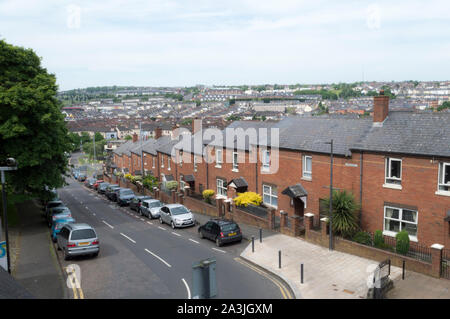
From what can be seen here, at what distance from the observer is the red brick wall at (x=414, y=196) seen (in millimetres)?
18906

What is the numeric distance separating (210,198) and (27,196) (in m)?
14.0

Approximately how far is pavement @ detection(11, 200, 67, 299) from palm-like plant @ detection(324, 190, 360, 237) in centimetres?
1323

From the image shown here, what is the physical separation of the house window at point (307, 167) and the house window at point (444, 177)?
810cm

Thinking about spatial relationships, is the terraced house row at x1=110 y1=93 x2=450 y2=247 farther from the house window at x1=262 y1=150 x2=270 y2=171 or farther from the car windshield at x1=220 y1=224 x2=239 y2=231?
the car windshield at x1=220 y1=224 x2=239 y2=231

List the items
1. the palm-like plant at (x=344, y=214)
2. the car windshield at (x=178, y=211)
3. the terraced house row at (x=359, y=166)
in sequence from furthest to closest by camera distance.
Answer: the car windshield at (x=178, y=211), the palm-like plant at (x=344, y=214), the terraced house row at (x=359, y=166)

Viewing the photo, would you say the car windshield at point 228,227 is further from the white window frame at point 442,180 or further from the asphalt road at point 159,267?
the white window frame at point 442,180

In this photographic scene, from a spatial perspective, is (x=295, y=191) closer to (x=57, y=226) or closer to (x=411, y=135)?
(x=411, y=135)

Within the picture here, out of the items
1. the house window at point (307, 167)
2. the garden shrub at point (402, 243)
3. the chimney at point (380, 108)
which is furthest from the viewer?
the house window at point (307, 167)

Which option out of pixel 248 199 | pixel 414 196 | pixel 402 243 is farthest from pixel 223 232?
pixel 414 196

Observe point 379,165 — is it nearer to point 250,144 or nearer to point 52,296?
point 250,144

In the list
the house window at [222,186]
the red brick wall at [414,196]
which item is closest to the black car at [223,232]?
the red brick wall at [414,196]

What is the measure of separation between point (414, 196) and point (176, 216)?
14995 millimetres

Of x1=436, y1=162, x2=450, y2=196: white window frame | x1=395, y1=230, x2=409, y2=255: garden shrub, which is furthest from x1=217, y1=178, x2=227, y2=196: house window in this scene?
x1=436, y1=162, x2=450, y2=196: white window frame

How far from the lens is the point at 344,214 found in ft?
66.9
